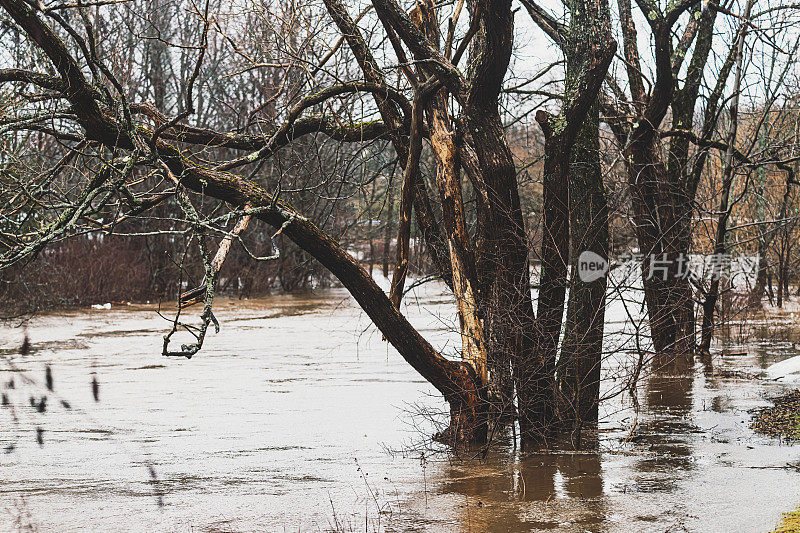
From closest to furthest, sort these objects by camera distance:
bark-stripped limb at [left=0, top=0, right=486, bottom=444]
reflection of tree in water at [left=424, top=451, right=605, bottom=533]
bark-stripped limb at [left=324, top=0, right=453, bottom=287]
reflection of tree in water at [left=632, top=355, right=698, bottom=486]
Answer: reflection of tree in water at [left=424, top=451, right=605, bottom=533] < bark-stripped limb at [left=0, top=0, right=486, bottom=444] < reflection of tree in water at [left=632, top=355, right=698, bottom=486] < bark-stripped limb at [left=324, top=0, right=453, bottom=287]

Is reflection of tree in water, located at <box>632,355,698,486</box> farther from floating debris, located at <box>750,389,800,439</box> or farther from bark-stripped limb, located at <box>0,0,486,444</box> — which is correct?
bark-stripped limb, located at <box>0,0,486,444</box>

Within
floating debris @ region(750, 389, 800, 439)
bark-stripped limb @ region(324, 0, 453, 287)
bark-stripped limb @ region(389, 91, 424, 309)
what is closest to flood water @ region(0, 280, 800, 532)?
floating debris @ region(750, 389, 800, 439)

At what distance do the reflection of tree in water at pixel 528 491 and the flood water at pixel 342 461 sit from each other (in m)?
0.03

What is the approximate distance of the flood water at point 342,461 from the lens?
7.25 meters

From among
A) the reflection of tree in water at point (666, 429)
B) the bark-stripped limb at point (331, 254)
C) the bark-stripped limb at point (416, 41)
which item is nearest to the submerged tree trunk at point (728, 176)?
the reflection of tree in water at point (666, 429)

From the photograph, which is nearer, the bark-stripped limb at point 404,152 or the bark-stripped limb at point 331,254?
the bark-stripped limb at point 331,254

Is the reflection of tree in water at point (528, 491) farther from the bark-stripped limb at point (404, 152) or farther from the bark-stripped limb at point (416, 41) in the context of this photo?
the bark-stripped limb at point (416, 41)

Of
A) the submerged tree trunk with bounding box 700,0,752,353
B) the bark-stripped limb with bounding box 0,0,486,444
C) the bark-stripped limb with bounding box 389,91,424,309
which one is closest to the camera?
the bark-stripped limb with bounding box 0,0,486,444

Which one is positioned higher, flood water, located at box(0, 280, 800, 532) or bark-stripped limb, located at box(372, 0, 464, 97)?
bark-stripped limb, located at box(372, 0, 464, 97)

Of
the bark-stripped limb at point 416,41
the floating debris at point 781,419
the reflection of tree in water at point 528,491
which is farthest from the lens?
the floating debris at point 781,419

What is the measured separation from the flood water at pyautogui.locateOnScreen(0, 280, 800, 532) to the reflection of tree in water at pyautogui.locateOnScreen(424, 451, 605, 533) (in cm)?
3

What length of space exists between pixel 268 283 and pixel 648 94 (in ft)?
65.1

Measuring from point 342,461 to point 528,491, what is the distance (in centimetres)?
222

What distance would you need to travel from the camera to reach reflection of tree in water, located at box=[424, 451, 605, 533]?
7094 millimetres
